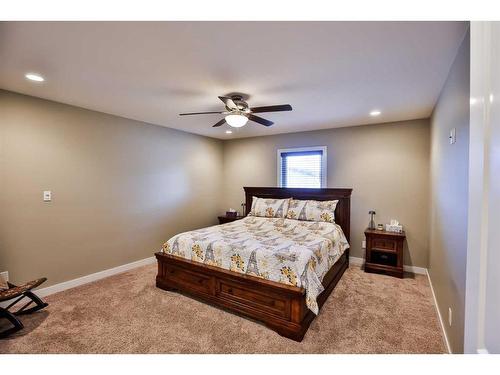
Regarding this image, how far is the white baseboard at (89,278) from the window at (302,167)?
115 inches

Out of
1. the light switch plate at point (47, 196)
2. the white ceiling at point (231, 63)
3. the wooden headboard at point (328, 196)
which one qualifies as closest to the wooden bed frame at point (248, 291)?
the wooden headboard at point (328, 196)

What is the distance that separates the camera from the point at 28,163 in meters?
2.77

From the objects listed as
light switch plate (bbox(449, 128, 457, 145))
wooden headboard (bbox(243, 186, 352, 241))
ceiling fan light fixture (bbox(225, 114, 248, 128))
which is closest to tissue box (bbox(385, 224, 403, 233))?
wooden headboard (bbox(243, 186, 352, 241))

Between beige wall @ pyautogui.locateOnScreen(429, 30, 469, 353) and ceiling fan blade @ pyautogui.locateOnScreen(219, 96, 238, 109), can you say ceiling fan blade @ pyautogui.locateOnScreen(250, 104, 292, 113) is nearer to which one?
ceiling fan blade @ pyautogui.locateOnScreen(219, 96, 238, 109)

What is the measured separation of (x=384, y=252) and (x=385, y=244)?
5.0 inches

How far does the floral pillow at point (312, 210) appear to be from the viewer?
3.82m

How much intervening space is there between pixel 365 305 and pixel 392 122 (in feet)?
9.29

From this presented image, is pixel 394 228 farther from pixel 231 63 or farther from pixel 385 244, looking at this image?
pixel 231 63

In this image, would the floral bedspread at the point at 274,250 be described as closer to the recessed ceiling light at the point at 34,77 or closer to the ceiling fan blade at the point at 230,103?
the ceiling fan blade at the point at 230,103

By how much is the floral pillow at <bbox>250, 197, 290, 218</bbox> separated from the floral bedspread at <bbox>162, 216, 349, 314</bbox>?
1.73 ft

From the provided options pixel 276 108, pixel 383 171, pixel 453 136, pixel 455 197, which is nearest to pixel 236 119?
pixel 276 108

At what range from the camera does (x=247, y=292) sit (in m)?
2.43
